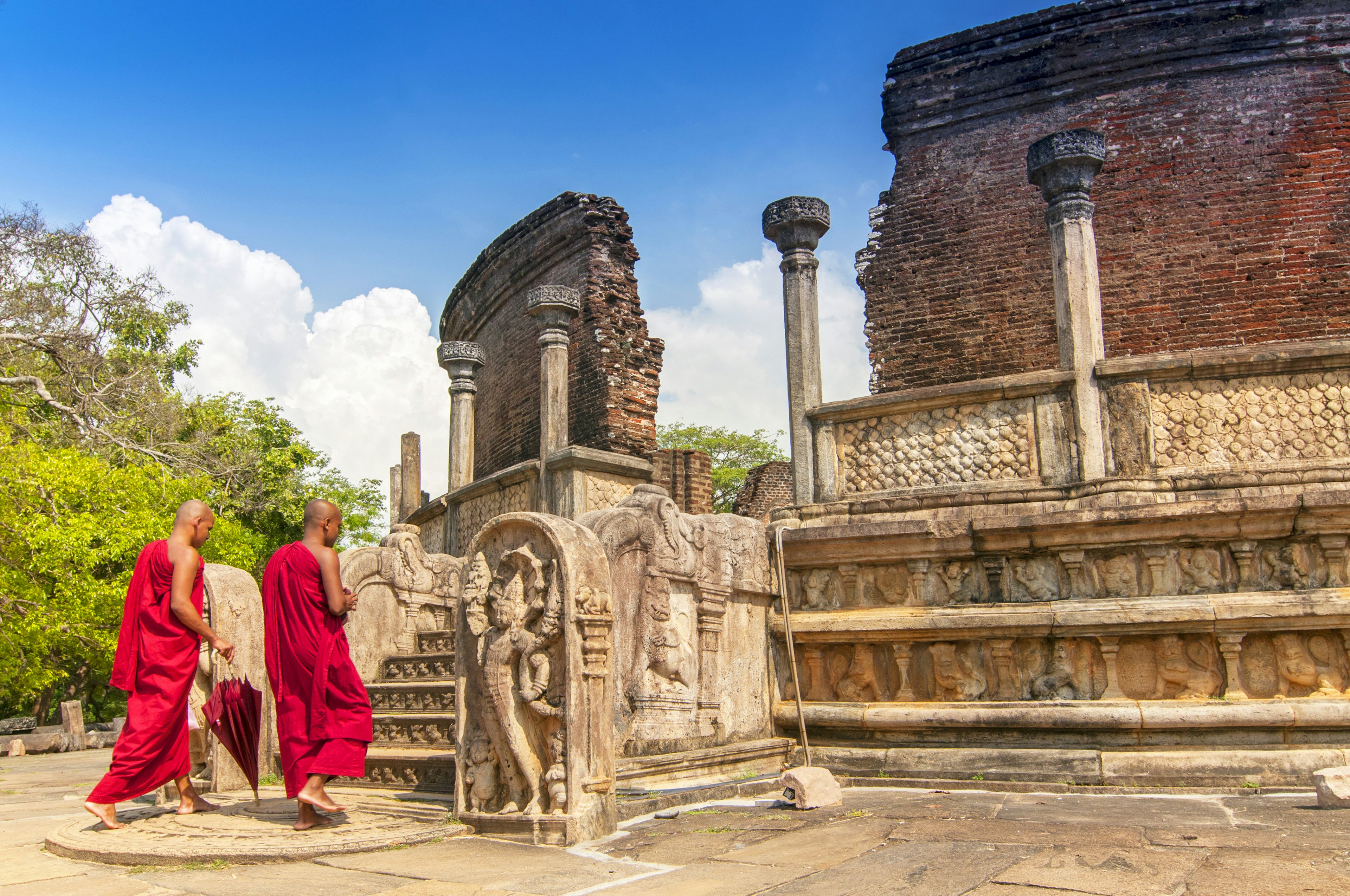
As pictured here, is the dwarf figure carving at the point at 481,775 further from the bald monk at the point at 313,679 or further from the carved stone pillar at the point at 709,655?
the carved stone pillar at the point at 709,655

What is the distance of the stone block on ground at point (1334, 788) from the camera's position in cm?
457

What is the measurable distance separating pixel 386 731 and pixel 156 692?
5.28 ft

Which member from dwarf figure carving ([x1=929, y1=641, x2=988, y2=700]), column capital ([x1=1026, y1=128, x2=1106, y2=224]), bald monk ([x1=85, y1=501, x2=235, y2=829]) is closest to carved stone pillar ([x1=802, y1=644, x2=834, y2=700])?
dwarf figure carving ([x1=929, y1=641, x2=988, y2=700])

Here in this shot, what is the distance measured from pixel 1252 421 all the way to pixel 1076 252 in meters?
1.51

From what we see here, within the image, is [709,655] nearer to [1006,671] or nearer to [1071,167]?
[1006,671]

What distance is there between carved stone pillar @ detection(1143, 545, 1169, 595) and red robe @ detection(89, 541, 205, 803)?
16.9 ft

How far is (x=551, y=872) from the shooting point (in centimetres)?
377

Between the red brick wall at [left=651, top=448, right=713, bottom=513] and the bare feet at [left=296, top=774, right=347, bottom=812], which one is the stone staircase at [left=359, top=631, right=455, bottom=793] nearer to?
the bare feet at [left=296, top=774, right=347, bottom=812]

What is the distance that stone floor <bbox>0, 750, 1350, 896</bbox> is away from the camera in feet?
11.1

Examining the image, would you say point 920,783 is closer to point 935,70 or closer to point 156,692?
point 156,692

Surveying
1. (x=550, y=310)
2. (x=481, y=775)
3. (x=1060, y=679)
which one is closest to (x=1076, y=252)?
(x=1060, y=679)

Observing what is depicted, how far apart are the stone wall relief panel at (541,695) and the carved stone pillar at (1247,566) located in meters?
3.66

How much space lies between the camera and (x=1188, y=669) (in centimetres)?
587

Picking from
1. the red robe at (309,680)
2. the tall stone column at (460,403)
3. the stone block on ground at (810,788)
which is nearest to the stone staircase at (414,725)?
the red robe at (309,680)
